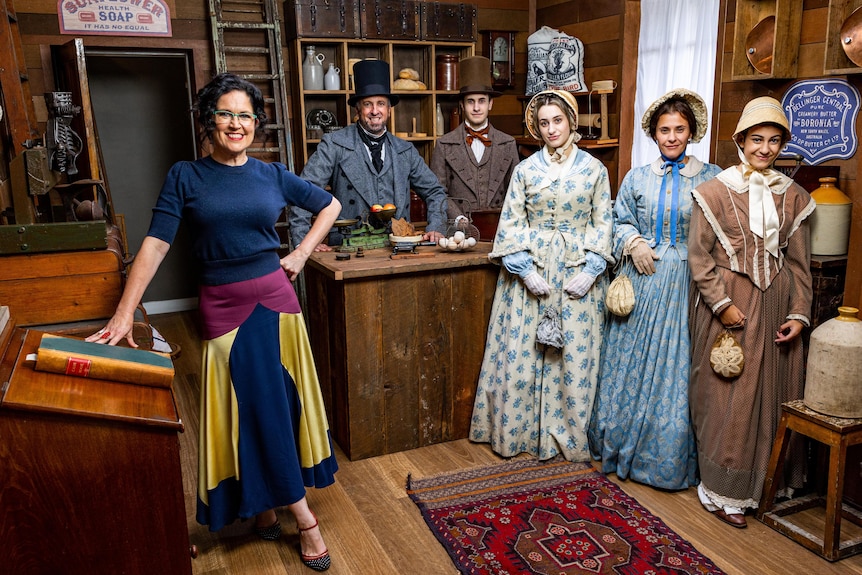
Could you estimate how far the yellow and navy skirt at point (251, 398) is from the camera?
236 centimetres

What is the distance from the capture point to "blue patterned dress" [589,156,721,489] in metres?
2.98

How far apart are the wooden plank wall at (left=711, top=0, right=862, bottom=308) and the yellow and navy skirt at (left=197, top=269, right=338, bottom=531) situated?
2.07 meters

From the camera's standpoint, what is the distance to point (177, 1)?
197 inches

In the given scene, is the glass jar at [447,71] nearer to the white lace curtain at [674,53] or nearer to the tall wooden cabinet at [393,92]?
the tall wooden cabinet at [393,92]

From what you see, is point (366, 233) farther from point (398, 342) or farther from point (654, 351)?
point (654, 351)

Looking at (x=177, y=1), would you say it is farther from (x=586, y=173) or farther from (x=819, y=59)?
(x=819, y=59)

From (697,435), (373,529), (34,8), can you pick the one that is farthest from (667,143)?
(34,8)

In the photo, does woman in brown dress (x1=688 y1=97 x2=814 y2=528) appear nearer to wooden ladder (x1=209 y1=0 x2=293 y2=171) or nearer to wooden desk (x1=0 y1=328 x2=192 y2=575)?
wooden desk (x1=0 y1=328 x2=192 y2=575)

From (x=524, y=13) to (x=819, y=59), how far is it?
350 centimetres

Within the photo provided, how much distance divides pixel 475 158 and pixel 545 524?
2.40 m

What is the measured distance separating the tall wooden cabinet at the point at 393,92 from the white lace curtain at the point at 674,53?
1.38 metres

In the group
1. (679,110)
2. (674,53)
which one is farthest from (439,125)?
(679,110)

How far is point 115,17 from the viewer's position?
4797 millimetres

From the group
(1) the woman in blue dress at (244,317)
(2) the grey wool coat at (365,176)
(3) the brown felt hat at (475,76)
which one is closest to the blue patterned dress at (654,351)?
(2) the grey wool coat at (365,176)
